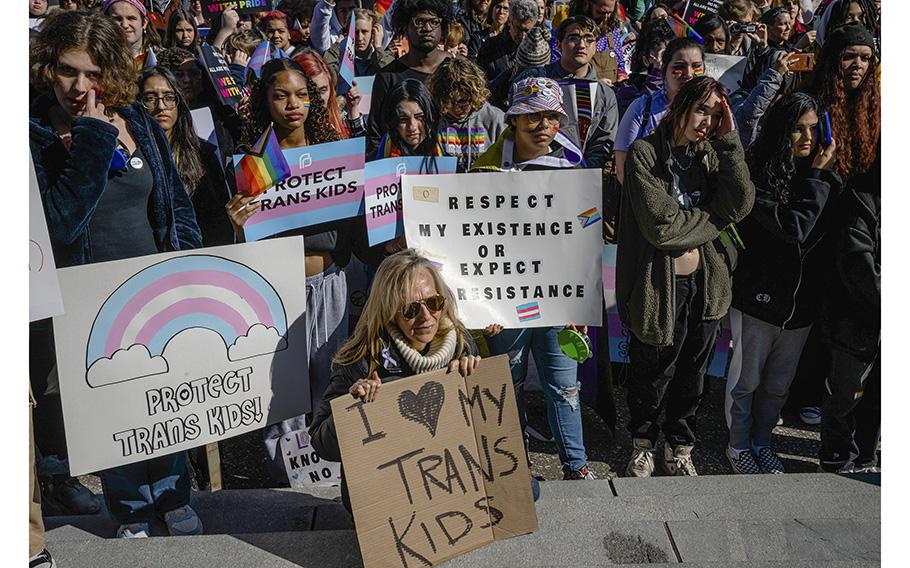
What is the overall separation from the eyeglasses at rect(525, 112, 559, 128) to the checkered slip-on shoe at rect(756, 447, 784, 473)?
214cm

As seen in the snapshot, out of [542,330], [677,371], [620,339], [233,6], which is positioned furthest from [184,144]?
[233,6]

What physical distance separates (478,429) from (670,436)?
60.0 inches

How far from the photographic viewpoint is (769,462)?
4.34m

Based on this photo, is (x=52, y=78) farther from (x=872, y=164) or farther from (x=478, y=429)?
(x=872, y=164)

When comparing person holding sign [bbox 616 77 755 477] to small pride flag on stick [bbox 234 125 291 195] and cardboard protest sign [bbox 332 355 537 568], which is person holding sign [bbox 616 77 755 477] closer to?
cardboard protest sign [bbox 332 355 537 568]

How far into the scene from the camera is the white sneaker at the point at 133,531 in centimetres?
333

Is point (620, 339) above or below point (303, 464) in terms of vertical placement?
above

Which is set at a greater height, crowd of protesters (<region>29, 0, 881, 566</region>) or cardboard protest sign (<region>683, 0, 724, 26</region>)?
cardboard protest sign (<region>683, 0, 724, 26</region>)

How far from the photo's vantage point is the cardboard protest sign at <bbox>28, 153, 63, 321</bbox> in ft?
9.31

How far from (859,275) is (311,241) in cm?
267

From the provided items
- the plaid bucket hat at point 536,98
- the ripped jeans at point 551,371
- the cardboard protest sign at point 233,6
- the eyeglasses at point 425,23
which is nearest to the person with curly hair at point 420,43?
the eyeglasses at point 425,23

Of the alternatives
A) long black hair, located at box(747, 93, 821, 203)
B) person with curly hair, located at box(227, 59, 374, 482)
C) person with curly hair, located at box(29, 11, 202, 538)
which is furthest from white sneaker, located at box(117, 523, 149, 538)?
long black hair, located at box(747, 93, 821, 203)

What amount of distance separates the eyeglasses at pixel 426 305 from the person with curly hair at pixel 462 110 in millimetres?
1574

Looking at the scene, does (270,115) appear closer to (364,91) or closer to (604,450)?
(364,91)
